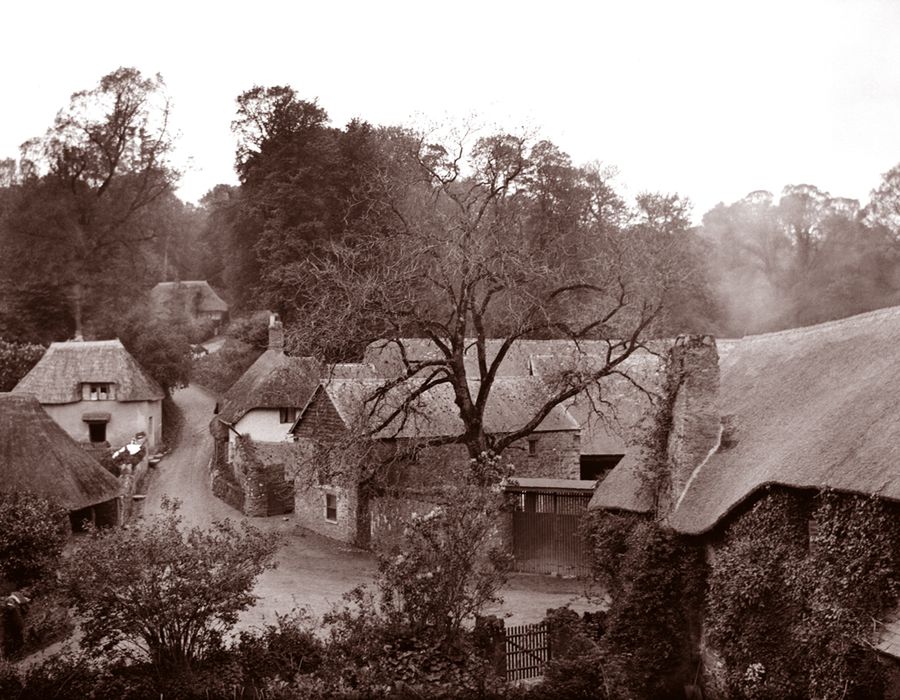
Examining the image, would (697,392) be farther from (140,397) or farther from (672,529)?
(140,397)

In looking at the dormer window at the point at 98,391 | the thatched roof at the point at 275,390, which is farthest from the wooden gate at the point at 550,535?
the dormer window at the point at 98,391

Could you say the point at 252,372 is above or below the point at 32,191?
below

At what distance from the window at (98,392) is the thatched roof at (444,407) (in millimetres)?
15368

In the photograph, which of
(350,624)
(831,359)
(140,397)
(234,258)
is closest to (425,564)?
(350,624)

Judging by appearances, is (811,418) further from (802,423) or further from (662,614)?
(662,614)

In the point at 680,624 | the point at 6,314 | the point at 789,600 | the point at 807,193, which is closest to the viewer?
the point at 789,600

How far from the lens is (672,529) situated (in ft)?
64.2

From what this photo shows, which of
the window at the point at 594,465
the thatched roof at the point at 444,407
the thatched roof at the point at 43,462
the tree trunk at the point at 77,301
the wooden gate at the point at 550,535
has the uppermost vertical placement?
the tree trunk at the point at 77,301

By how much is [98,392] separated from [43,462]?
15.5 m

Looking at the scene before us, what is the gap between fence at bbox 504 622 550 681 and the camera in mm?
19359

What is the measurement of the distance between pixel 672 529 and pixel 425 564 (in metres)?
5.76

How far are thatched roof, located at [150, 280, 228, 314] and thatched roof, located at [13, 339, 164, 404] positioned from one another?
2478 centimetres

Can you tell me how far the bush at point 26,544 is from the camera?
20672 mm

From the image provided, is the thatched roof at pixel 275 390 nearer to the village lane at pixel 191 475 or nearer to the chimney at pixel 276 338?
the chimney at pixel 276 338
